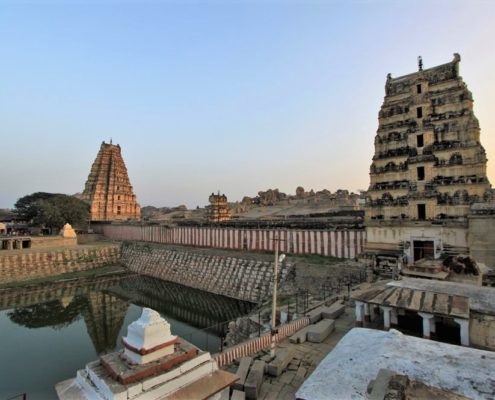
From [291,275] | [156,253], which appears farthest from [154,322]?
[156,253]

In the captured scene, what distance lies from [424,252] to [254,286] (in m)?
12.7

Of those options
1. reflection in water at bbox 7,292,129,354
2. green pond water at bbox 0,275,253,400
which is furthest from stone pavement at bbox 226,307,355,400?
reflection in water at bbox 7,292,129,354

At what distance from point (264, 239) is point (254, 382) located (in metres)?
21.9

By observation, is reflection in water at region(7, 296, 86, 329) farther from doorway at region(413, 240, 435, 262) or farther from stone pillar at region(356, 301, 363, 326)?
doorway at region(413, 240, 435, 262)

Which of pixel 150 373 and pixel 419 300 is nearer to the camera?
pixel 150 373

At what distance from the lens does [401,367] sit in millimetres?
5285

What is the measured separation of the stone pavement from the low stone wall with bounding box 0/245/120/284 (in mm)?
34922

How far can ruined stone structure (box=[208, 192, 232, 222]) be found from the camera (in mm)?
45938

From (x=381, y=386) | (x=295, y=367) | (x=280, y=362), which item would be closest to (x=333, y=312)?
(x=295, y=367)

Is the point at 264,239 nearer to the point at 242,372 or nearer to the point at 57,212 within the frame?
the point at 242,372

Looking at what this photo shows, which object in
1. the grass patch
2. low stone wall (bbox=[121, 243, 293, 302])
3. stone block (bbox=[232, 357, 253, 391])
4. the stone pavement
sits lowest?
the grass patch

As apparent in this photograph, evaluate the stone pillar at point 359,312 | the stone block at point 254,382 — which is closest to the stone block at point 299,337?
the stone pillar at point 359,312

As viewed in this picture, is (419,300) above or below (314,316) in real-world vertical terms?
above

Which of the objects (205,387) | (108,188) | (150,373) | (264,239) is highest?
(108,188)
